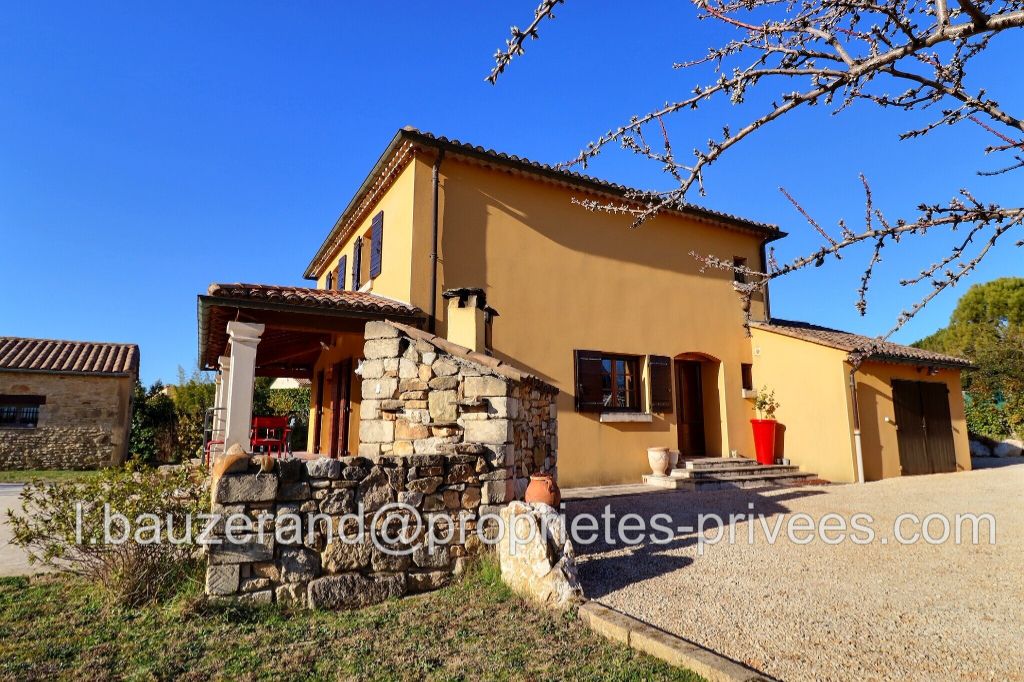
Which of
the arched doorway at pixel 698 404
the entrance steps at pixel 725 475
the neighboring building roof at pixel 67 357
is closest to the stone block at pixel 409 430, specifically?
the entrance steps at pixel 725 475

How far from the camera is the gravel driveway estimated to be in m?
3.23

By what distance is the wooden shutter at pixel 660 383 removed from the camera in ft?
35.9

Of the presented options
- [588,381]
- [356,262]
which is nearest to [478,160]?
[356,262]

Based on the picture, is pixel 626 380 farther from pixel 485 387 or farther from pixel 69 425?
pixel 69 425

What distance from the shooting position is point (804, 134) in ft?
9.27

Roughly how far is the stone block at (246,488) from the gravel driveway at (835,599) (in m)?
2.60

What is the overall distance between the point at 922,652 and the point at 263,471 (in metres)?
4.48

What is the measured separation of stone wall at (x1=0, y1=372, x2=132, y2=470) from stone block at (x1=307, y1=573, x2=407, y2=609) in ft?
50.9

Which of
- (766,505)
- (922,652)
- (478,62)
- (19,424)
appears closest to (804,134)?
(478,62)

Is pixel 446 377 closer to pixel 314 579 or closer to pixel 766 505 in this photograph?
pixel 314 579

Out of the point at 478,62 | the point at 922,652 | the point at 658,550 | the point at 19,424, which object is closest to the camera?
the point at 478,62

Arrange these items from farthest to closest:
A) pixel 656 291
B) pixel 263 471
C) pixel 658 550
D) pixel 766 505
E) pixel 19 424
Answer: pixel 19 424 < pixel 656 291 < pixel 766 505 < pixel 658 550 < pixel 263 471

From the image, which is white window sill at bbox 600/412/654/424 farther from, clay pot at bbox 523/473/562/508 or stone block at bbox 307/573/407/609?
stone block at bbox 307/573/407/609

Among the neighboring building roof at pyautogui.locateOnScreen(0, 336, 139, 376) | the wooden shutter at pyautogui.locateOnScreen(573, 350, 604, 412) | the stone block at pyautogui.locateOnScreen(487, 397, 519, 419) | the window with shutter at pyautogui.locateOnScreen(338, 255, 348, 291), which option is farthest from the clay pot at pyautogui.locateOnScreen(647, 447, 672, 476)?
the neighboring building roof at pyautogui.locateOnScreen(0, 336, 139, 376)
